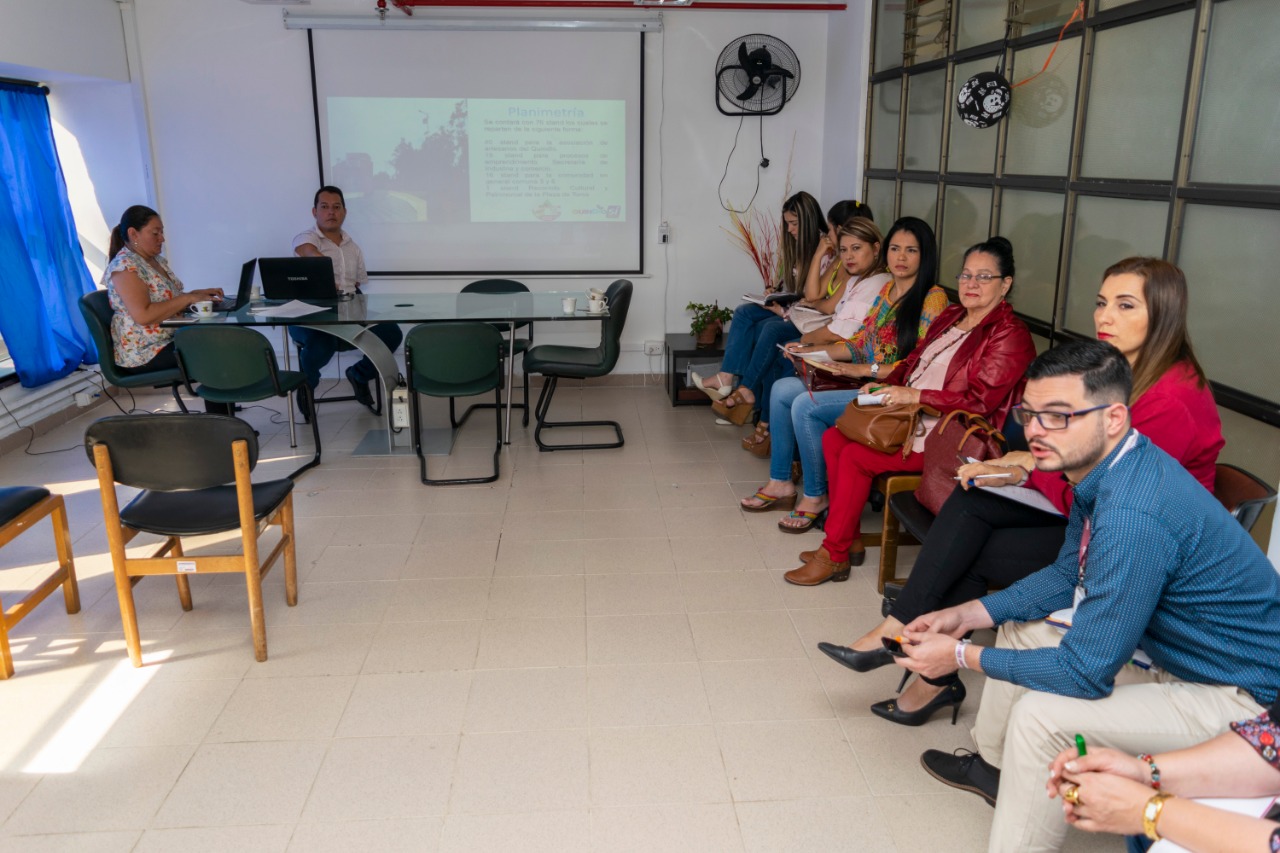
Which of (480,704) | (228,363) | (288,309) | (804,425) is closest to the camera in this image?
(480,704)

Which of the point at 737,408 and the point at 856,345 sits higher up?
the point at 856,345

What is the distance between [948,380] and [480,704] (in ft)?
6.42

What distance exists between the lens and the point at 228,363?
4.51 meters

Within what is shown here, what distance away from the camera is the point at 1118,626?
172 cm

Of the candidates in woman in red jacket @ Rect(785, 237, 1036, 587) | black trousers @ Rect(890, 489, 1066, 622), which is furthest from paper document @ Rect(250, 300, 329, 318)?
black trousers @ Rect(890, 489, 1066, 622)

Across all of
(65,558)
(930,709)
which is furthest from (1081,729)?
(65,558)

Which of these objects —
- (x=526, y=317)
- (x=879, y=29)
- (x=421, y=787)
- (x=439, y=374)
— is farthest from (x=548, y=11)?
(x=421, y=787)

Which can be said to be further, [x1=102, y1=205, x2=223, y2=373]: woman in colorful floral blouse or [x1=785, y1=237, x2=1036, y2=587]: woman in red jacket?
[x1=102, y1=205, x2=223, y2=373]: woman in colorful floral blouse

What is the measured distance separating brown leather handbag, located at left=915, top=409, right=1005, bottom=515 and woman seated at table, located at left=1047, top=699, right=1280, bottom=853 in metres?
1.23

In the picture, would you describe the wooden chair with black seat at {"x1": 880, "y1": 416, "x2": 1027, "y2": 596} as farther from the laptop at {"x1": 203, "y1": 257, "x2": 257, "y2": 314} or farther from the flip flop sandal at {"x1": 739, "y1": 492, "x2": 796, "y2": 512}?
the laptop at {"x1": 203, "y1": 257, "x2": 257, "y2": 314}

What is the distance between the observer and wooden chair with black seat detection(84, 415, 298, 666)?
8.94 ft

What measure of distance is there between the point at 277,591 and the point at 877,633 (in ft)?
7.18

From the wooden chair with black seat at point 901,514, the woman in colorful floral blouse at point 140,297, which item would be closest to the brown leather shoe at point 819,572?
the wooden chair with black seat at point 901,514

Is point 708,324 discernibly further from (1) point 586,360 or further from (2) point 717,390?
(1) point 586,360
